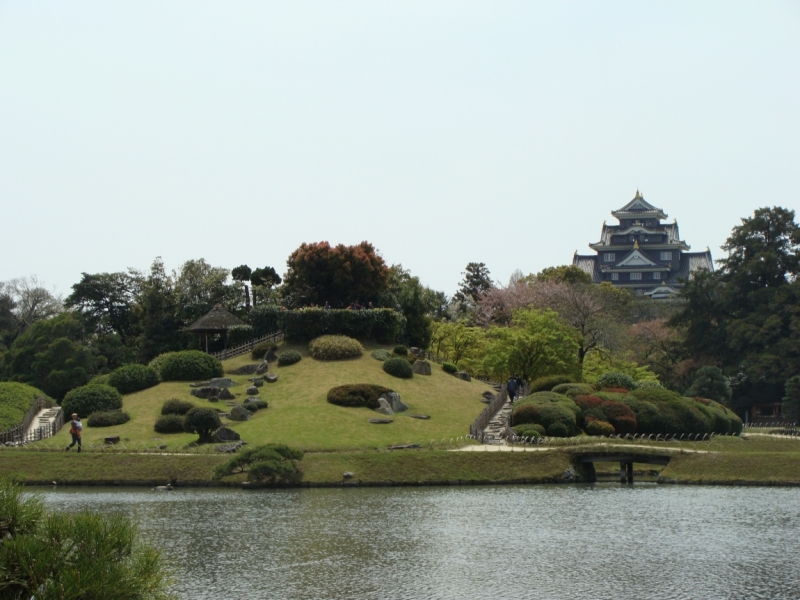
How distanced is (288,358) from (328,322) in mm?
4837

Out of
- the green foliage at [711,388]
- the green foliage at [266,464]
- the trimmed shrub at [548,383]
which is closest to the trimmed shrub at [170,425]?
the green foliage at [266,464]

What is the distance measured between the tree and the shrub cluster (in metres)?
2.86

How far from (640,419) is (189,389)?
25865mm

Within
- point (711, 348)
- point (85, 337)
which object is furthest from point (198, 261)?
point (711, 348)

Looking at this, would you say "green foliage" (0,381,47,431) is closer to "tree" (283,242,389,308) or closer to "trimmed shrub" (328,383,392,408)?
"trimmed shrub" (328,383,392,408)

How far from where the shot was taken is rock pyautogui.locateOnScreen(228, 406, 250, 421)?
48500 millimetres

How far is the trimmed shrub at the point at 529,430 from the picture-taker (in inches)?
1707

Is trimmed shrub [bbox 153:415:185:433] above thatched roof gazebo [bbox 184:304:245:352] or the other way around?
the other way around

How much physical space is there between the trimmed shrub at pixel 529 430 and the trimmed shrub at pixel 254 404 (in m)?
14.8

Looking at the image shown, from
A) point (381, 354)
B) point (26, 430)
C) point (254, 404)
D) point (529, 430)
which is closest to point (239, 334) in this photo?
point (381, 354)

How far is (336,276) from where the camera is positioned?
65.6 metres

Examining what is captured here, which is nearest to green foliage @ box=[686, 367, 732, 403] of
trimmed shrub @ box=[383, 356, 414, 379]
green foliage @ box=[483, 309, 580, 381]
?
green foliage @ box=[483, 309, 580, 381]

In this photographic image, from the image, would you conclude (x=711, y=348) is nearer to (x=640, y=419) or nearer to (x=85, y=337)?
(x=640, y=419)

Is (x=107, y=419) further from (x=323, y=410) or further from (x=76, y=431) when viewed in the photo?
(x=323, y=410)
